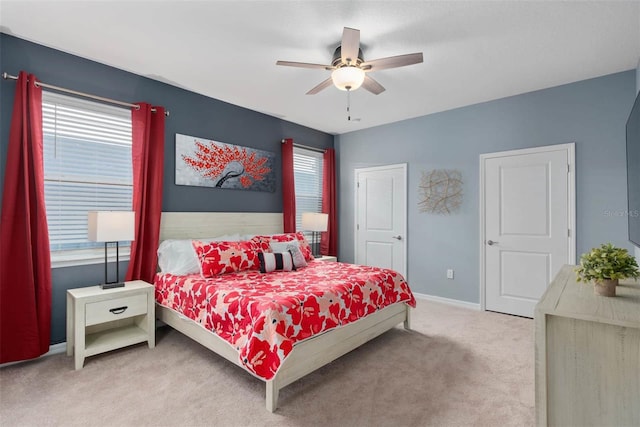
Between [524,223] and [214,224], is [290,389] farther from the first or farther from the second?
[524,223]

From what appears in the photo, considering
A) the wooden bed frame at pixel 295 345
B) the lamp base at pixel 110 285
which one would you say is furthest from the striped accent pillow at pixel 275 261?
the lamp base at pixel 110 285

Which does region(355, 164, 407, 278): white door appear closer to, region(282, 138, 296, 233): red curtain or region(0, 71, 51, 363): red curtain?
region(282, 138, 296, 233): red curtain

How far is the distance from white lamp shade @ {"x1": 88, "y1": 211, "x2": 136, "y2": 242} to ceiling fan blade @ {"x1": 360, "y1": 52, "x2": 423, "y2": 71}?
7.55 feet

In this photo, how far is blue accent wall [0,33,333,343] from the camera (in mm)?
2590

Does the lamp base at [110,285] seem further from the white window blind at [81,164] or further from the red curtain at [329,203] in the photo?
the red curtain at [329,203]

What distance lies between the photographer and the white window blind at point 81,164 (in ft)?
8.98

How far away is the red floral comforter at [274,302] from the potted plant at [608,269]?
153cm

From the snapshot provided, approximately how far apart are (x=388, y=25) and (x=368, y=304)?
7.17 feet

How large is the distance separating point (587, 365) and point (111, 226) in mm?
3154

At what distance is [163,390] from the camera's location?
2.18 meters

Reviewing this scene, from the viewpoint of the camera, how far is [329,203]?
525 centimetres

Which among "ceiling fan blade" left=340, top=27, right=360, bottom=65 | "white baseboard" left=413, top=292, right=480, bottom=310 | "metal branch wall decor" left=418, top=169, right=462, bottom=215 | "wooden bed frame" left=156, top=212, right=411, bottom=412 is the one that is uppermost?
"ceiling fan blade" left=340, top=27, right=360, bottom=65

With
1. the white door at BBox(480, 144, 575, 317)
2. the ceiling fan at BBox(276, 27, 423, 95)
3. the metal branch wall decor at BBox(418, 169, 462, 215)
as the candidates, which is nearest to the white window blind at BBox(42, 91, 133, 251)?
the ceiling fan at BBox(276, 27, 423, 95)

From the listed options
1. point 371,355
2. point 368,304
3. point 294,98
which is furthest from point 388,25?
point 371,355
